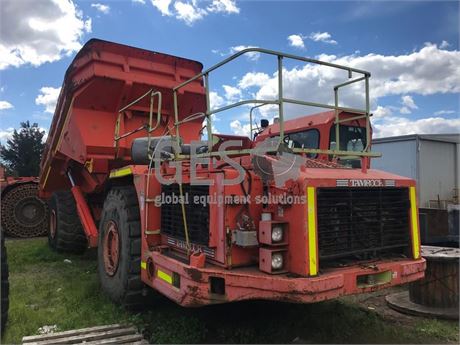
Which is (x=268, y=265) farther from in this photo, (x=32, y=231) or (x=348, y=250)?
(x=32, y=231)

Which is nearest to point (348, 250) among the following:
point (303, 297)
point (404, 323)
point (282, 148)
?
point (303, 297)

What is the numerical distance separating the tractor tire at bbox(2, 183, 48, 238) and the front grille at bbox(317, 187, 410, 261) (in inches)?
393

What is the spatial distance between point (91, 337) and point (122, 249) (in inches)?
41.6

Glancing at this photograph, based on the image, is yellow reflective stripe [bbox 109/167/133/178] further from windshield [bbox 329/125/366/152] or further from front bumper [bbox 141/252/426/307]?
windshield [bbox 329/125/366/152]

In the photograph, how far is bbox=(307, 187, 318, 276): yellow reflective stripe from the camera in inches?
134

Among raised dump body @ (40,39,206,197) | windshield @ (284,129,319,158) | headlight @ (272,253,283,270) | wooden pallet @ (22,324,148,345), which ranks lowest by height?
wooden pallet @ (22,324,148,345)

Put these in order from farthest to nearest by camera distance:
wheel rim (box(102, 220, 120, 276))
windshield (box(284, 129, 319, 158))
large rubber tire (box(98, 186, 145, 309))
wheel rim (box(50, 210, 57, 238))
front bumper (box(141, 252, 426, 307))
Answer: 1. wheel rim (box(50, 210, 57, 238))
2. windshield (box(284, 129, 319, 158))
3. wheel rim (box(102, 220, 120, 276))
4. large rubber tire (box(98, 186, 145, 309))
5. front bumper (box(141, 252, 426, 307))

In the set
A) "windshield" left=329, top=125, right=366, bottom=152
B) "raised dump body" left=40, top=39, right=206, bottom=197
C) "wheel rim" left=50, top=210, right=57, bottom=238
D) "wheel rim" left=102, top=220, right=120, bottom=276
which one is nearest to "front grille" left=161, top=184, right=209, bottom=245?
"wheel rim" left=102, top=220, right=120, bottom=276

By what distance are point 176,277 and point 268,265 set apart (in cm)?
94

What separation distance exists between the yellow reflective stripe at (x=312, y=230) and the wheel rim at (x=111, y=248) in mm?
2616

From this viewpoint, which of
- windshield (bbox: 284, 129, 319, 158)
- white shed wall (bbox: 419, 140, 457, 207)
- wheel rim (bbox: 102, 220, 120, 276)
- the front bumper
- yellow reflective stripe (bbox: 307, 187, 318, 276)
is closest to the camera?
the front bumper

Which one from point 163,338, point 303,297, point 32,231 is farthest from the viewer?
point 32,231

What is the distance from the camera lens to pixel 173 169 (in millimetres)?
4477

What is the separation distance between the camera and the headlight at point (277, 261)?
3.48 meters
